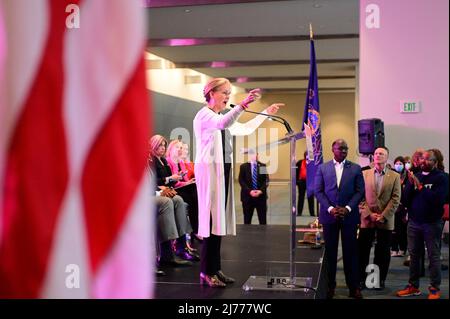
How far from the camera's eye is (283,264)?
423 centimetres

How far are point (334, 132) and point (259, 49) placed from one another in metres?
7.23

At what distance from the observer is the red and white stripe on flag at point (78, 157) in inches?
26.8

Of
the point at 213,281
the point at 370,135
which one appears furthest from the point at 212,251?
the point at 370,135

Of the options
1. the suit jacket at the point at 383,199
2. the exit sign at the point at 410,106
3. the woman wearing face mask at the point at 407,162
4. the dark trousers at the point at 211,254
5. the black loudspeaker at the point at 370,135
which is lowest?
the dark trousers at the point at 211,254

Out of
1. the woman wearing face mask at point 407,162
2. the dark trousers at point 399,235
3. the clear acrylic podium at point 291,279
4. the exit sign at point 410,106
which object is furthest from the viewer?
the dark trousers at point 399,235

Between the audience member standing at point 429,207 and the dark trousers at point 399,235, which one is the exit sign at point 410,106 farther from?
the dark trousers at point 399,235

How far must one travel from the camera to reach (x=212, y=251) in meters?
3.31

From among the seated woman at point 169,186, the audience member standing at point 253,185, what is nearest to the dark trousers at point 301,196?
the audience member standing at point 253,185

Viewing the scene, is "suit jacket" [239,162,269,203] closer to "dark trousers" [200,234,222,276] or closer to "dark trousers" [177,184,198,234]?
"dark trousers" [177,184,198,234]

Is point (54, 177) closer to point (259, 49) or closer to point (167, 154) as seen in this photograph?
point (167, 154)

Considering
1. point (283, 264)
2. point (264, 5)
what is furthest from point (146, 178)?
point (264, 5)

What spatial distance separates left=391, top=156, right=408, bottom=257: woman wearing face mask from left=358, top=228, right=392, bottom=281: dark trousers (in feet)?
1.82

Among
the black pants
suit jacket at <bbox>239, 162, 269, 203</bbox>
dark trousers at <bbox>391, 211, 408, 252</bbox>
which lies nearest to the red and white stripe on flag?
the black pants

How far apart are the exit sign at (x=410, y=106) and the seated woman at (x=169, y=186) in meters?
2.09
